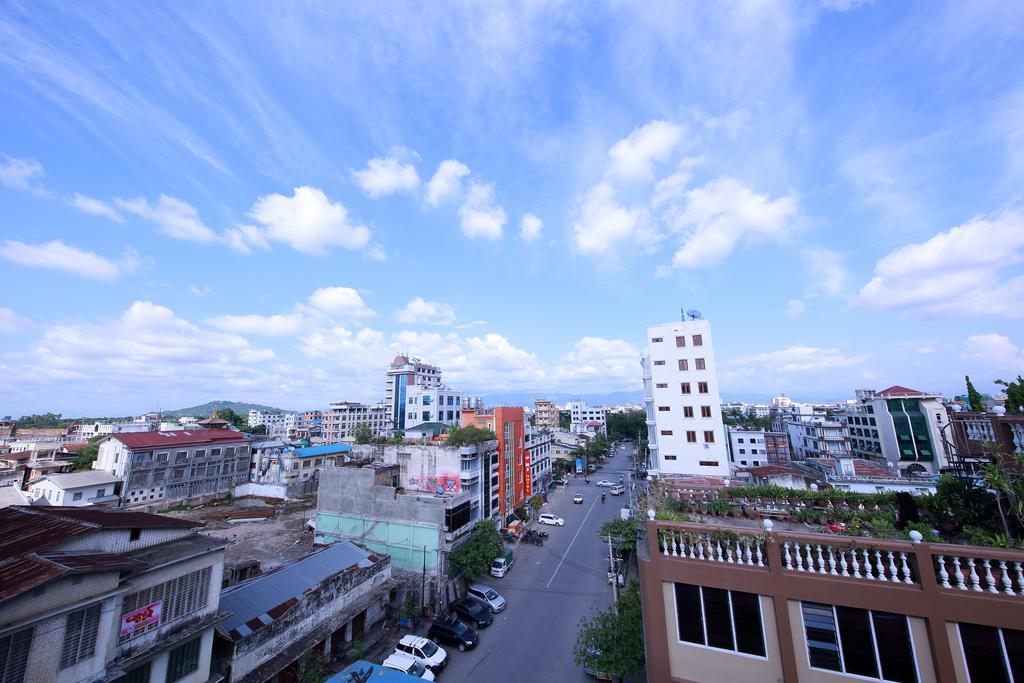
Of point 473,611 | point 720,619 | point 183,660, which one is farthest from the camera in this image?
point 473,611

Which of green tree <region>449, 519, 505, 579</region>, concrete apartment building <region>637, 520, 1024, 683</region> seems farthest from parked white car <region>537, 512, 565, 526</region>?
concrete apartment building <region>637, 520, 1024, 683</region>

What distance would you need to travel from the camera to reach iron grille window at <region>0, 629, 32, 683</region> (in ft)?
23.6

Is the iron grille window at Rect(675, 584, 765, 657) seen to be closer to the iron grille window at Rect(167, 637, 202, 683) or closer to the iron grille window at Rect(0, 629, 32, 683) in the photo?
the iron grille window at Rect(0, 629, 32, 683)

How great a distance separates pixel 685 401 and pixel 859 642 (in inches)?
1093

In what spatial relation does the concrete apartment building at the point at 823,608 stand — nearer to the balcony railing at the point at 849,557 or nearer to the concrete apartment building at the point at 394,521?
the balcony railing at the point at 849,557

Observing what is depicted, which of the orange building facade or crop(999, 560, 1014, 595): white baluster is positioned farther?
the orange building facade

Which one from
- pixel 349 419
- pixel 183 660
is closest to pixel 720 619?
pixel 183 660

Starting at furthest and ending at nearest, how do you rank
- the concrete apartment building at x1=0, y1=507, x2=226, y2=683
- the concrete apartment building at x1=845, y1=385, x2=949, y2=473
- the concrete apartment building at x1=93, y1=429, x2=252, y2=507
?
the concrete apartment building at x1=845, y1=385, x2=949, y2=473
the concrete apartment building at x1=93, y1=429, x2=252, y2=507
the concrete apartment building at x1=0, y1=507, x2=226, y2=683

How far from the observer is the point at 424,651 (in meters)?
15.6

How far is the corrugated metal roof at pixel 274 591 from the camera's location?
12.5m

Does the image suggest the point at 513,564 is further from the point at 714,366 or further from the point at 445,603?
the point at 714,366

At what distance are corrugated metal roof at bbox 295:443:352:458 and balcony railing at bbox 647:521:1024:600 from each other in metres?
44.4

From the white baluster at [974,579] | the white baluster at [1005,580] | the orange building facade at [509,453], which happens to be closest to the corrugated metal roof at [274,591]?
the orange building facade at [509,453]

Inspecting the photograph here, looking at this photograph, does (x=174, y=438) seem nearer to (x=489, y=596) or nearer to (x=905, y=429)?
(x=489, y=596)
